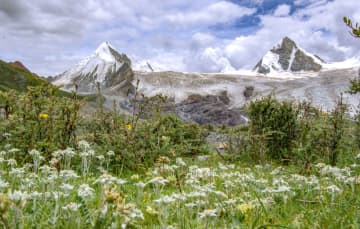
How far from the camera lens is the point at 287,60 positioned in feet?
350

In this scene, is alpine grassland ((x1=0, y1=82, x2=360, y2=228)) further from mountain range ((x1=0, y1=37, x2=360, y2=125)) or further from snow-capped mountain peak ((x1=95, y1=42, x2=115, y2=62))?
snow-capped mountain peak ((x1=95, y1=42, x2=115, y2=62))

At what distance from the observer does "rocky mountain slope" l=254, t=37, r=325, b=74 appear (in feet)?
310

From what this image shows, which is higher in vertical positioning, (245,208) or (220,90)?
(220,90)

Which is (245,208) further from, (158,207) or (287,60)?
(287,60)

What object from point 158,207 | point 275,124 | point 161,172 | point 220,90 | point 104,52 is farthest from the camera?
point 104,52

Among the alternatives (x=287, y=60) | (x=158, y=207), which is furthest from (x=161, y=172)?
(x=287, y=60)

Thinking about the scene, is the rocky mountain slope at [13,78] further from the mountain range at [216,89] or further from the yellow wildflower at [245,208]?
the yellow wildflower at [245,208]

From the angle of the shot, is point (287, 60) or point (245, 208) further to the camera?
point (287, 60)

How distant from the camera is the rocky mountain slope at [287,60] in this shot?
9457 centimetres

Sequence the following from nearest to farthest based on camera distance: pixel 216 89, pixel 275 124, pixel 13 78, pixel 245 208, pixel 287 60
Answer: pixel 245 208 < pixel 275 124 < pixel 13 78 < pixel 216 89 < pixel 287 60

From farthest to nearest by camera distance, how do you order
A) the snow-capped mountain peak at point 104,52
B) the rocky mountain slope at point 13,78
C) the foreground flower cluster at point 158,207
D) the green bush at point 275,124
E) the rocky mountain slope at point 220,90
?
the snow-capped mountain peak at point 104,52 < the rocky mountain slope at point 13,78 < the rocky mountain slope at point 220,90 < the green bush at point 275,124 < the foreground flower cluster at point 158,207

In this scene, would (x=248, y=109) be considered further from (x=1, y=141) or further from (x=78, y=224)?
(x=78, y=224)

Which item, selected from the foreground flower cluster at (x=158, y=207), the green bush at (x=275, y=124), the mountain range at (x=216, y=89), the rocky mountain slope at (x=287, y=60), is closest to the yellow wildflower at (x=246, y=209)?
the foreground flower cluster at (x=158, y=207)

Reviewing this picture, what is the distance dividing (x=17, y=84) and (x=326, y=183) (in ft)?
121
